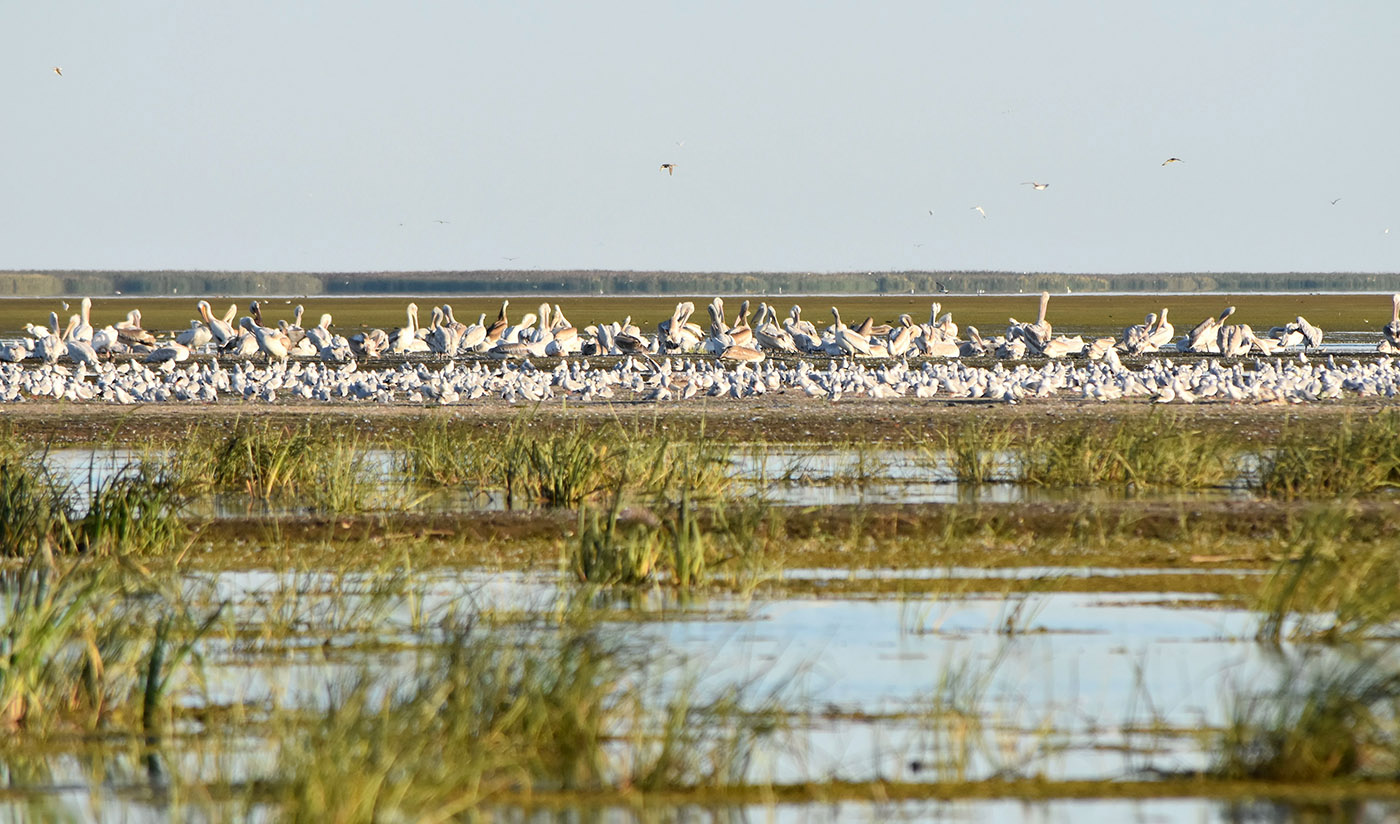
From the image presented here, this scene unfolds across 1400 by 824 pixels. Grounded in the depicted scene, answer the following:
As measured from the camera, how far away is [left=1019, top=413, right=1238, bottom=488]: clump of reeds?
41.5 feet

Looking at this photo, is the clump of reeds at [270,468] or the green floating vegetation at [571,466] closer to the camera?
the green floating vegetation at [571,466]

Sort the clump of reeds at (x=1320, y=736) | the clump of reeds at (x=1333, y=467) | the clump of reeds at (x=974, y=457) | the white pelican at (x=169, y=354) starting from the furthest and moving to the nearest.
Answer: the white pelican at (x=169, y=354) < the clump of reeds at (x=974, y=457) < the clump of reeds at (x=1333, y=467) < the clump of reeds at (x=1320, y=736)

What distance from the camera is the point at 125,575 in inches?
346

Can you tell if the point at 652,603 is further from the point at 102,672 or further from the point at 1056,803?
the point at 1056,803

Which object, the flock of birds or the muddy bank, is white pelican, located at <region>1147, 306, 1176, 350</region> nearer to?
the flock of birds

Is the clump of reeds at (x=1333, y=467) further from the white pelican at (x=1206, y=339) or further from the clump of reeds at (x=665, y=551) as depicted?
the white pelican at (x=1206, y=339)

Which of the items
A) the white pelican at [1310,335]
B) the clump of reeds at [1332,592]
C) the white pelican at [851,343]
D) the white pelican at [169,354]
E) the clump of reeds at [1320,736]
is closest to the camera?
the clump of reeds at [1320,736]

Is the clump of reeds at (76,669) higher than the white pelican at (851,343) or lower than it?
lower

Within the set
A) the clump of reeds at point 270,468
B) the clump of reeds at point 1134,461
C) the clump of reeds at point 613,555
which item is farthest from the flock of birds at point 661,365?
the clump of reeds at point 613,555

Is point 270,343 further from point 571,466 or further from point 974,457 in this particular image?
point 571,466

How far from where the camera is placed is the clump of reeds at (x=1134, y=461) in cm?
1264

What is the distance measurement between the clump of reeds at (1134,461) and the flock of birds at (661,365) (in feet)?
23.8

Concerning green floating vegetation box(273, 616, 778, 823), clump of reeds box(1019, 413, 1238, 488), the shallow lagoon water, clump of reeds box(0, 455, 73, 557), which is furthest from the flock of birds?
green floating vegetation box(273, 616, 778, 823)

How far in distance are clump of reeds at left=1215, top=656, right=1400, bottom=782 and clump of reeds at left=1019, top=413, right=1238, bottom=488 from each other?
6.96 meters
